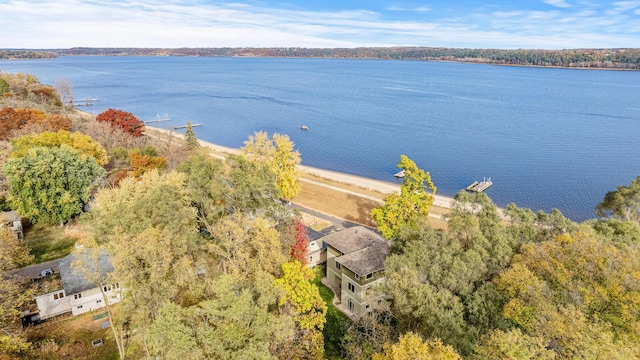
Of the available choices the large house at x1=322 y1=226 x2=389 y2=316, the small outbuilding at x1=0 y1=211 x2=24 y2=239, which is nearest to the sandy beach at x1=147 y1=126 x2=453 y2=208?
the large house at x1=322 y1=226 x2=389 y2=316

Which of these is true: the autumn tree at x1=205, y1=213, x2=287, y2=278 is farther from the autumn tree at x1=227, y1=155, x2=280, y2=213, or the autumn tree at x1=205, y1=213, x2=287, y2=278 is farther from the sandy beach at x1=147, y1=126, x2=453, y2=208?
the sandy beach at x1=147, y1=126, x2=453, y2=208

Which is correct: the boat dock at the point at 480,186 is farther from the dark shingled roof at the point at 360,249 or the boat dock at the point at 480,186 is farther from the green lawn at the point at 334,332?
the green lawn at the point at 334,332

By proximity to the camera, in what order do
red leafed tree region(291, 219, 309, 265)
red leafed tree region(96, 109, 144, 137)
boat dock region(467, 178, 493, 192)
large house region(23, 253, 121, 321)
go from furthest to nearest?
red leafed tree region(96, 109, 144, 137), boat dock region(467, 178, 493, 192), red leafed tree region(291, 219, 309, 265), large house region(23, 253, 121, 321)

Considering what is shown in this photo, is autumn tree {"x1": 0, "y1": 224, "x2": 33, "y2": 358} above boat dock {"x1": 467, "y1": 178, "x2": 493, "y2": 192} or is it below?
above

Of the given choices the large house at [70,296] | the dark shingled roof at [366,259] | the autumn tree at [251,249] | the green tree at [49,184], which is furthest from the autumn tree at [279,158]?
the green tree at [49,184]

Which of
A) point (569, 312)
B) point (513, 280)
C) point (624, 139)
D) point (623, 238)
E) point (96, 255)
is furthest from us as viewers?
point (624, 139)

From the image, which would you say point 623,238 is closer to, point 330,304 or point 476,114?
point 330,304

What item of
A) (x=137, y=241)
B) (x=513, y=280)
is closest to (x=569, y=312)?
(x=513, y=280)

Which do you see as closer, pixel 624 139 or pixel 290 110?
pixel 624 139
